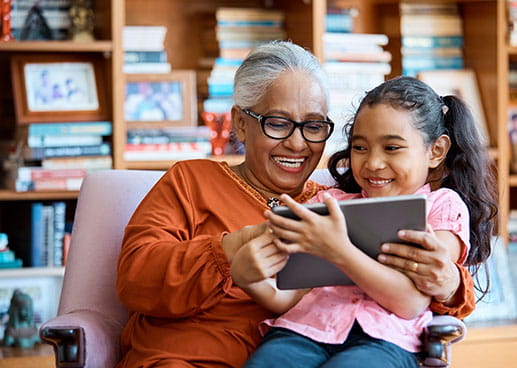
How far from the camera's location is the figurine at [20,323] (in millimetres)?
2863

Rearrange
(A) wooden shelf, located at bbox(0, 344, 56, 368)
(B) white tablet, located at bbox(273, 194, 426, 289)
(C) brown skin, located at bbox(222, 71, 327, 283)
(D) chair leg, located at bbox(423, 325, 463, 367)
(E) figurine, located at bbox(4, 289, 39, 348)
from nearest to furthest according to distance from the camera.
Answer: (B) white tablet, located at bbox(273, 194, 426, 289), (D) chair leg, located at bbox(423, 325, 463, 367), (C) brown skin, located at bbox(222, 71, 327, 283), (A) wooden shelf, located at bbox(0, 344, 56, 368), (E) figurine, located at bbox(4, 289, 39, 348)

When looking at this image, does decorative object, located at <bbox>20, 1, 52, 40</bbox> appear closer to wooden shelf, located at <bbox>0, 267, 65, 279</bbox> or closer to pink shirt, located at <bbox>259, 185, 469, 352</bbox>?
wooden shelf, located at <bbox>0, 267, 65, 279</bbox>

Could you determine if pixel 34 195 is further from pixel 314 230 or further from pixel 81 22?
pixel 314 230

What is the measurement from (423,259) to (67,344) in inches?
29.2

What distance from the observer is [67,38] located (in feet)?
10.2

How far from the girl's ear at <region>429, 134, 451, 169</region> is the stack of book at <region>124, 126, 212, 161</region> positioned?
1397mm

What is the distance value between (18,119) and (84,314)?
1.22 metres

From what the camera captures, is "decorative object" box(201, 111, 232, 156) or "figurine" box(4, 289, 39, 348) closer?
"figurine" box(4, 289, 39, 348)

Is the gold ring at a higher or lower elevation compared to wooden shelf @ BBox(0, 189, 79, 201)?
higher

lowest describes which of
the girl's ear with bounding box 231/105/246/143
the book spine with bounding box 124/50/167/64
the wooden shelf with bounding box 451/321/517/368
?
the wooden shelf with bounding box 451/321/517/368

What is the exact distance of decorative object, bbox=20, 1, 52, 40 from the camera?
3.04 m

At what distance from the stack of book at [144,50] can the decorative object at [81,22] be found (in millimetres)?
127

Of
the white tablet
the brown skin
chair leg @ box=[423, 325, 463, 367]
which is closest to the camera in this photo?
the white tablet

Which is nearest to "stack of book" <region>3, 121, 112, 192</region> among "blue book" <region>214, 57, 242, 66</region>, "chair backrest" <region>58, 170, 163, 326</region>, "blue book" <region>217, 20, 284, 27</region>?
"blue book" <region>214, 57, 242, 66</region>
